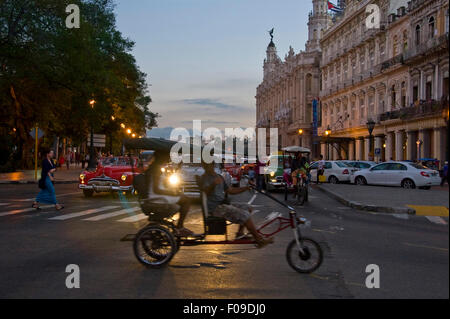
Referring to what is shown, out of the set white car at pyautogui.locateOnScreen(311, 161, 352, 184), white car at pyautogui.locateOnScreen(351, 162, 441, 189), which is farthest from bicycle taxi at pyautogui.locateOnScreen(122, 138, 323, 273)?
white car at pyautogui.locateOnScreen(311, 161, 352, 184)

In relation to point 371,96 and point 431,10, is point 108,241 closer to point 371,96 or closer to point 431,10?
point 431,10

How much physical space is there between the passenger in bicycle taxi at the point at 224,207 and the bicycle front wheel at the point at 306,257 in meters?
0.44

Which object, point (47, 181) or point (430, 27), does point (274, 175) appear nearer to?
point (47, 181)

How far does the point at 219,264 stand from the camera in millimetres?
7941

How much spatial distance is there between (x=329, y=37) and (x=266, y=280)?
68.5 metres

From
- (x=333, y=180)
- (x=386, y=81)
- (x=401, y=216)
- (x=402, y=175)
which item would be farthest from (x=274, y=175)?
(x=386, y=81)

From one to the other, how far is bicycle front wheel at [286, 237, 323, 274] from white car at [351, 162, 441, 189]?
22.5 m

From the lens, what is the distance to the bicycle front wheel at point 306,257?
7.19 meters

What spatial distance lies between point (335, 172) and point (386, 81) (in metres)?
19.5

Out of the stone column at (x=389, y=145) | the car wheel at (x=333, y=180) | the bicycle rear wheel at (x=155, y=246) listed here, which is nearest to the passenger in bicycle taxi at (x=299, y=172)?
the bicycle rear wheel at (x=155, y=246)

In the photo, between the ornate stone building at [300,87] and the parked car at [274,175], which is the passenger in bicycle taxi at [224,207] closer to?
the parked car at [274,175]

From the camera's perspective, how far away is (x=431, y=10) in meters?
39.3

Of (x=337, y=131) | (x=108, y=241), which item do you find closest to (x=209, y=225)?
(x=108, y=241)

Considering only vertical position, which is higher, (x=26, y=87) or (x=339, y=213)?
(x=26, y=87)
